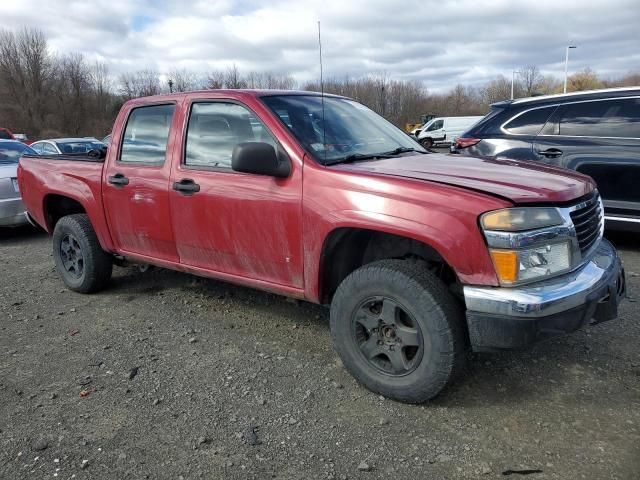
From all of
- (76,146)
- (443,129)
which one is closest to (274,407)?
(76,146)

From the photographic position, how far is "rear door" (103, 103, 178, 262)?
155 inches

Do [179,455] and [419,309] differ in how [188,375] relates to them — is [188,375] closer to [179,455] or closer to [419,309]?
[179,455]

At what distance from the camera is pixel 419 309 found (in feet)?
8.91

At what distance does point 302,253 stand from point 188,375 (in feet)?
3.53

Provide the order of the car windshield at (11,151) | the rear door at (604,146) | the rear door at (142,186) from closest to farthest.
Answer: the rear door at (142,186) < the rear door at (604,146) < the car windshield at (11,151)

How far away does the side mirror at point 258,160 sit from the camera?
3.04 metres

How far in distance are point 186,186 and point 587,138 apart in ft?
14.4

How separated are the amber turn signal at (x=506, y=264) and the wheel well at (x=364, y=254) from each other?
0.40 meters

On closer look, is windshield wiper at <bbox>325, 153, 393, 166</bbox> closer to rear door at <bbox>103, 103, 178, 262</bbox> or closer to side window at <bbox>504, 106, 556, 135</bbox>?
rear door at <bbox>103, 103, 178, 262</bbox>

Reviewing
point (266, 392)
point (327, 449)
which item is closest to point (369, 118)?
point (266, 392)

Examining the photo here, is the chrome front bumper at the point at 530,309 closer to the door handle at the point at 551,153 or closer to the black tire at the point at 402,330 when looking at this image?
the black tire at the point at 402,330

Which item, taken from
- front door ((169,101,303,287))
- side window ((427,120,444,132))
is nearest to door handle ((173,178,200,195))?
front door ((169,101,303,287))

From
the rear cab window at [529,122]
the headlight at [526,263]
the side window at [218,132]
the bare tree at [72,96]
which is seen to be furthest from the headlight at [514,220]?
the bare tree at [72,96]

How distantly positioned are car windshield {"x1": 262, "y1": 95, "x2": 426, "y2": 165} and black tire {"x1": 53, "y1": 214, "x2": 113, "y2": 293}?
230 centimetres
